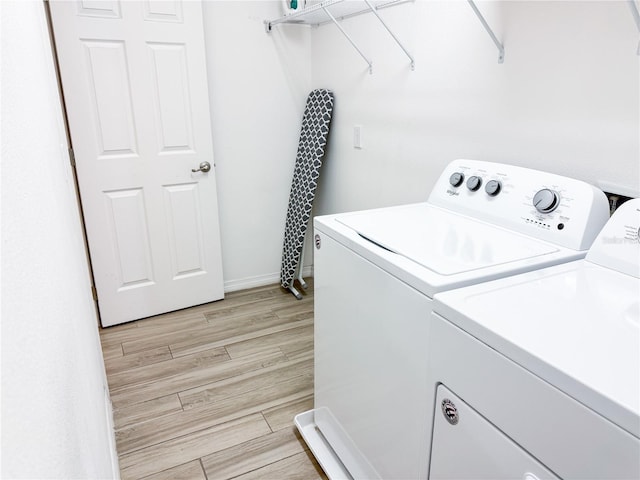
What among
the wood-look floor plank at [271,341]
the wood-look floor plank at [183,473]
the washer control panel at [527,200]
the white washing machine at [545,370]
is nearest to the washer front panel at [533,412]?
the white washing machine at [545,370]

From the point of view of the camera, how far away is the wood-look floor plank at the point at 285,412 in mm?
1835

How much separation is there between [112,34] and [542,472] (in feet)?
8.40

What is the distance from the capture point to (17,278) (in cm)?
39

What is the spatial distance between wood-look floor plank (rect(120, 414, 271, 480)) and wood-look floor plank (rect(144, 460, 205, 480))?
0.02 meters

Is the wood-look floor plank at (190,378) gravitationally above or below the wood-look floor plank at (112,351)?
below

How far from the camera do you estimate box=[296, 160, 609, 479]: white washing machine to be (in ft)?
3.50

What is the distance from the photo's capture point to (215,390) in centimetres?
204

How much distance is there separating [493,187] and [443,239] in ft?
0.96

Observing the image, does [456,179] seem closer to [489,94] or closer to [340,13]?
[489,94]

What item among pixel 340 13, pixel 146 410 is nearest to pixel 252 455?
pixel 146 410

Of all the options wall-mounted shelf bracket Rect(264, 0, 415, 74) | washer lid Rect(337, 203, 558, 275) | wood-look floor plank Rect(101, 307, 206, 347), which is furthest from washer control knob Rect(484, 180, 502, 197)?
wood-look floor plank Rect(101, 307, 206, 347)

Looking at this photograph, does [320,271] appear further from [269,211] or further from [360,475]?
[269,211]

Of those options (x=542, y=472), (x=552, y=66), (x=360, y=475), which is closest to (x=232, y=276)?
(x=360, y=475)

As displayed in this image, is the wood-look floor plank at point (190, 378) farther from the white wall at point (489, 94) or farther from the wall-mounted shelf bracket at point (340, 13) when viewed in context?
the wall-mounted shelf bracket at point (340, 13)
